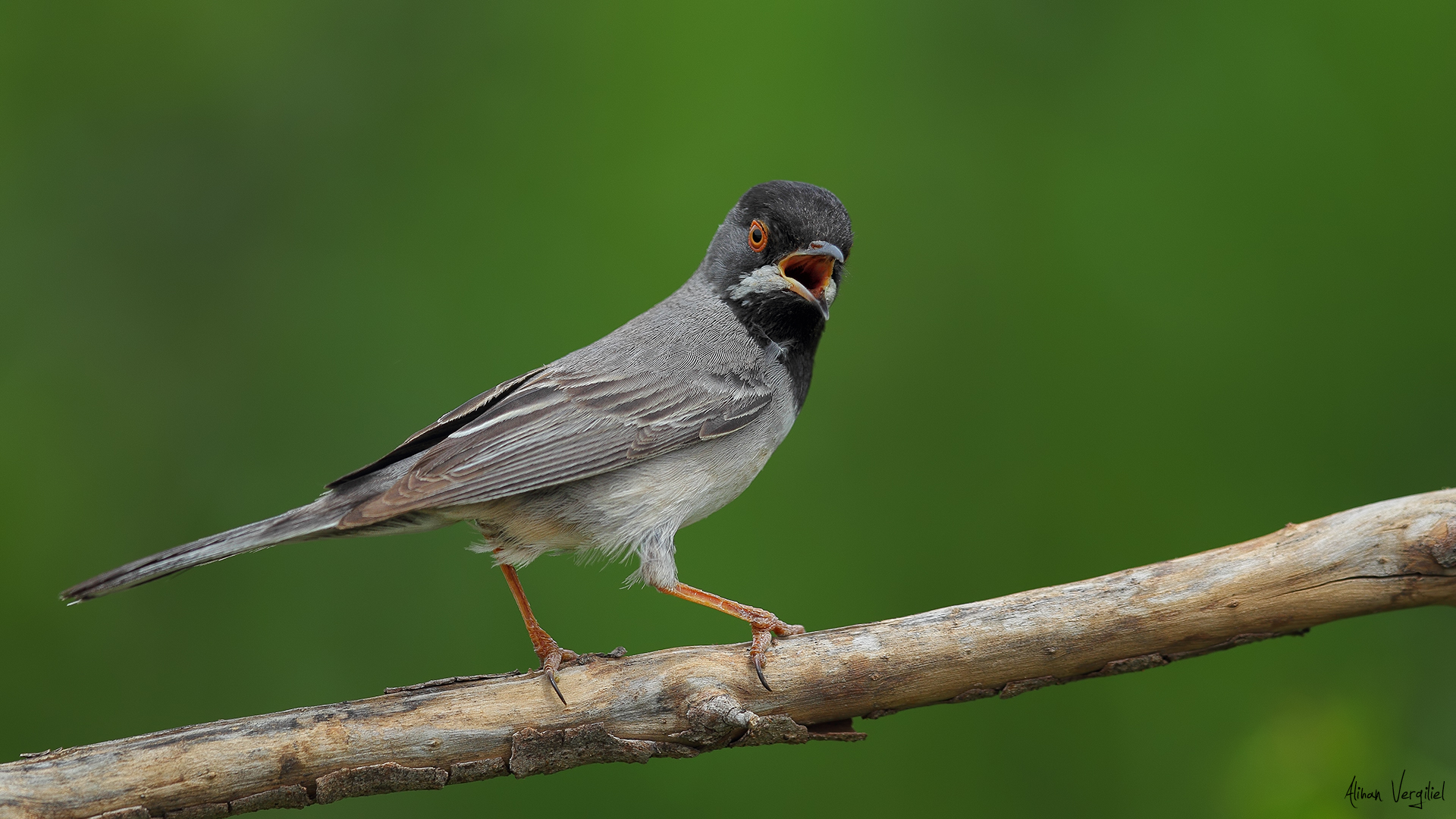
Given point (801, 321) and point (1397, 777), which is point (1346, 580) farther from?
point (801, 321)

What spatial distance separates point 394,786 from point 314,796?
0.88ft

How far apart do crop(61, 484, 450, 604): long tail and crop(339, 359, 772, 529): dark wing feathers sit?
0.49 feet

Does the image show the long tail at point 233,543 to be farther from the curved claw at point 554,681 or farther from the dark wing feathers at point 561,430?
the curved claw at point 554,681

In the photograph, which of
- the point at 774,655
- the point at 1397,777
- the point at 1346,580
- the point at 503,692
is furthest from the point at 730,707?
the point at 1397,777

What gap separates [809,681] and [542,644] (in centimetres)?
108

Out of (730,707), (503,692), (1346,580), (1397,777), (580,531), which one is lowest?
(1397,777)

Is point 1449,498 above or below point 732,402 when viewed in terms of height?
below

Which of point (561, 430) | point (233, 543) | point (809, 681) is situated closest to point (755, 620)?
point (809, 681)

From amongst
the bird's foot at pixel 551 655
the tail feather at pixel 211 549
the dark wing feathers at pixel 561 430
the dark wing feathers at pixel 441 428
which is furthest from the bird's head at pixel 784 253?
the tail feather at pixel 211 549

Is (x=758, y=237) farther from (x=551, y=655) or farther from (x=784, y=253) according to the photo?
(x=551, y=655)

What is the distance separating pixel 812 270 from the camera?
427 centimetres

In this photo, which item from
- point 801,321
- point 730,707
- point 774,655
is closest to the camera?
point 730,707

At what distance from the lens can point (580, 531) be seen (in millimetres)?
3766
